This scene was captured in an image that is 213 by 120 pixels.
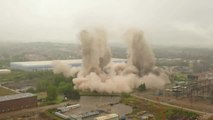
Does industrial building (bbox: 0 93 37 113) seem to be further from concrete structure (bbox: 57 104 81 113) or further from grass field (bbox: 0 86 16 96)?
grass field (bbox: 0 86 16 96)

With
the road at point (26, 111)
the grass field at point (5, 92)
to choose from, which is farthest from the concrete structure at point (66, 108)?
the grass field at point (5, 92)

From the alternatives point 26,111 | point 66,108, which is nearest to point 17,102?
point 26,111

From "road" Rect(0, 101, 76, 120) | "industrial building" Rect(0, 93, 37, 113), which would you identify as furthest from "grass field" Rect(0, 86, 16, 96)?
"road" Rect(0, 101, 76, 120)

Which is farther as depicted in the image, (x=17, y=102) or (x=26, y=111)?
(x=17, y=102)

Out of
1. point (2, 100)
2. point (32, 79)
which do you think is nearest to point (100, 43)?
point (32, 79)

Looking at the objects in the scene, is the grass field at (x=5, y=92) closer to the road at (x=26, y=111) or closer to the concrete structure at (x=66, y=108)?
the road at (x=26, y=111)

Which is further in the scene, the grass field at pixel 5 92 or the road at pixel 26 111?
the grass field at pixel 5 92

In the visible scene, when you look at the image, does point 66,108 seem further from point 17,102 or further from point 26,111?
point 17,102

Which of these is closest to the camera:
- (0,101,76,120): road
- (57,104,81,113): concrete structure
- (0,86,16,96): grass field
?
(0,101,76,120): road

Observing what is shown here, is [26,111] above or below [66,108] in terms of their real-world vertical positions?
below
